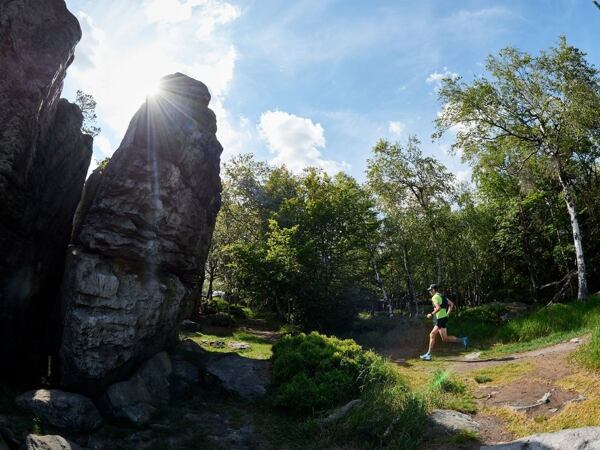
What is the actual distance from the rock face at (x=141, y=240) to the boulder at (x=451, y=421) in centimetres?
807

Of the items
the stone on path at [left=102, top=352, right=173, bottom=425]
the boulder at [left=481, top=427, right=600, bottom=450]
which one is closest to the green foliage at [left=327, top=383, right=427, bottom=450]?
the boulder at [left=481, top=427, right=600, bottom=450]

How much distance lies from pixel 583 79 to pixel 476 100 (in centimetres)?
476

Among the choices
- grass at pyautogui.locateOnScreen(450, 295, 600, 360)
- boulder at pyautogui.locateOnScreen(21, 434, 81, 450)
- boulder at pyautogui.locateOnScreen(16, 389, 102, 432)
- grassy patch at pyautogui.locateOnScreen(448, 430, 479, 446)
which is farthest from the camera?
A: grass at pyautogui.locateOnScreen(450, 295, 600, 360)

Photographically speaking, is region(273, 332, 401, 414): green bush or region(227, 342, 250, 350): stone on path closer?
region(273, 332, 401, 414): green bush

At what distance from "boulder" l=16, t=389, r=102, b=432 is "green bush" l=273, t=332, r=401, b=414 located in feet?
14.9

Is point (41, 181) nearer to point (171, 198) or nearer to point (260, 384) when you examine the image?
point (171, 198)

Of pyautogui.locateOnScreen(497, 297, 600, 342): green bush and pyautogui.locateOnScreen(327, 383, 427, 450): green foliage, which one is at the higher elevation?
pyautogui.locateOnScreen(497, 297, 600, 342): green bush

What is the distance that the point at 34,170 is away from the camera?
11.6 meters

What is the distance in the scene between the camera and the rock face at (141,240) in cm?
1135

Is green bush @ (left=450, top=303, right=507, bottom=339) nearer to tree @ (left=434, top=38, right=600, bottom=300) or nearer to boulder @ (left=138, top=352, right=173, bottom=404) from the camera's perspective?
tree @ (left=434, top=38, right=600, bottom=300)

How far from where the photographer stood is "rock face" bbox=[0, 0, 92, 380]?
33.1 ft

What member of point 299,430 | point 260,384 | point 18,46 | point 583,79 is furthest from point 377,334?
point 18,46

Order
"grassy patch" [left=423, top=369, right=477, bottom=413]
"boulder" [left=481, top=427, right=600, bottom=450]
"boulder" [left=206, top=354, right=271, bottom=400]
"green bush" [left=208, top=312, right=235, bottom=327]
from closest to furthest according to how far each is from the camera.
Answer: "boulder" [left=481, top=427, right=600, bottom=450]
"grassy patch" [left=423, top=369, right=477, bottom=413]
"boulder" [left=206, top=354, right=271, bottom=400]
"green bush" [left=208, top=312, right=235, bottom=327]

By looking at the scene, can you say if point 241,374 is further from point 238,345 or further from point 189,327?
point 189,327
